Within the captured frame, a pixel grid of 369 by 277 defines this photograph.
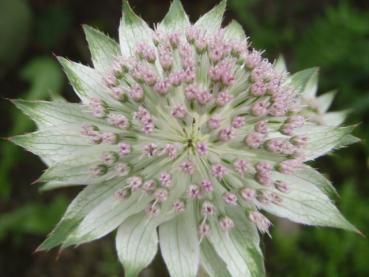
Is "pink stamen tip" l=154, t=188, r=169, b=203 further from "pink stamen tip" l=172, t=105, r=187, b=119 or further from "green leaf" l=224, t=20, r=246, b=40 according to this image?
"green leaf" l=224, t=20, r=246, b=40

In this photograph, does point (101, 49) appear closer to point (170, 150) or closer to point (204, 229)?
point (170, 150)

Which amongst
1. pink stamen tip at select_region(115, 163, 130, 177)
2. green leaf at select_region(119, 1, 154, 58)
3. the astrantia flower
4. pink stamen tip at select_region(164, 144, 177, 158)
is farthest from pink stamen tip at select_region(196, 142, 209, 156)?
green leaf at select_region(119, 1, 154, 58)

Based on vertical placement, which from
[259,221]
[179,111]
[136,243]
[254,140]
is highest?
[179,111]

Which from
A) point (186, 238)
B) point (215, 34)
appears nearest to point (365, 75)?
point (215, 34)

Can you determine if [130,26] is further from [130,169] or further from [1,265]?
[1,265]

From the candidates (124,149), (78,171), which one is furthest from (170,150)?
(78,171)

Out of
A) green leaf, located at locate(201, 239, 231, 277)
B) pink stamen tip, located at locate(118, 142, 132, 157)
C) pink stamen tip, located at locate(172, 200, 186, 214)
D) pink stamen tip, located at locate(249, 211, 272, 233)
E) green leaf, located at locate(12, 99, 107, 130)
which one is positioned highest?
green leaf, located at locate(12, 99, 107, 130)
